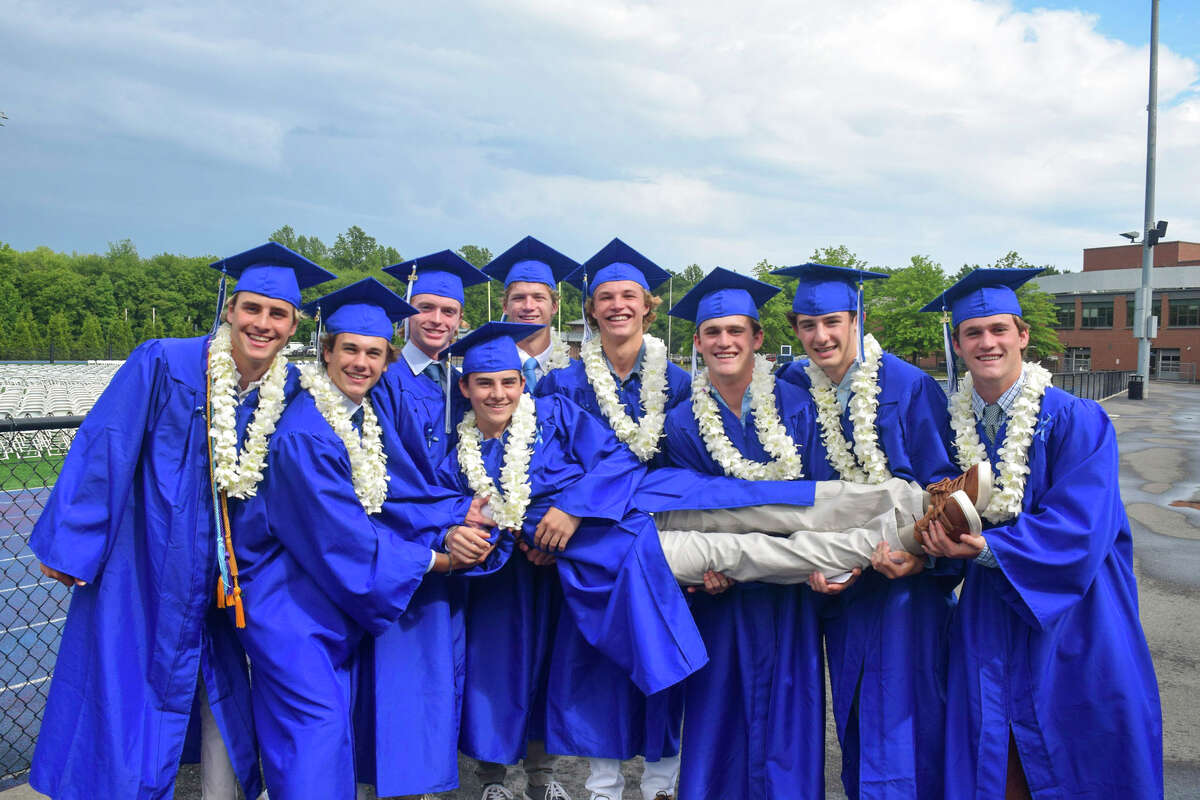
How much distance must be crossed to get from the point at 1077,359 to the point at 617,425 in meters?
65.0

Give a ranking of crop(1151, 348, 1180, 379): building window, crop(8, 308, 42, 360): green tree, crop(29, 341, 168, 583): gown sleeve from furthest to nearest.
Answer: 1. crop(1151, 348, 1180, 379): building window
2. crop(8, 308, 42, 360): green tree
3. crop(29, 341, 168, 583): gown sleeve

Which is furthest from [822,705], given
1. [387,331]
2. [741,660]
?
[387,331]

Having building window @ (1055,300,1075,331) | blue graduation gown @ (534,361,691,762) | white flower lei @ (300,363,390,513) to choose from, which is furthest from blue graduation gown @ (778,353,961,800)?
building window @ (1055,300,1075,331)

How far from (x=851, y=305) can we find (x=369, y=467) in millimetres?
2181

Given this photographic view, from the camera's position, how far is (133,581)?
3.08 metres

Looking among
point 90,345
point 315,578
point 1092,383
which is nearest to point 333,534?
point 315,578

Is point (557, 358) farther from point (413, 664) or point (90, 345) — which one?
point (90, 345)

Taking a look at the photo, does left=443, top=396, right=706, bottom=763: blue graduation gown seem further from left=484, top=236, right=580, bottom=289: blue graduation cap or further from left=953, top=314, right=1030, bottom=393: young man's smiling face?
left=953, top=314, right=1030, bottom=393: young man's smiling face

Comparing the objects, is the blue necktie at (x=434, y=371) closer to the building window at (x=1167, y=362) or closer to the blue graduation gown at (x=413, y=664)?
the blue graduation gown at (x=413, y=664)

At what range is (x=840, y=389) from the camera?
3473mm

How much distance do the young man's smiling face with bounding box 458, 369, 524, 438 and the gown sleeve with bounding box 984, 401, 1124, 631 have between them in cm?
199

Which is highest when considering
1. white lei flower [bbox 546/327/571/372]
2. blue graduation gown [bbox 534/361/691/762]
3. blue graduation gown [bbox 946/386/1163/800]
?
white lei flower [bbox 546/327/571/372]

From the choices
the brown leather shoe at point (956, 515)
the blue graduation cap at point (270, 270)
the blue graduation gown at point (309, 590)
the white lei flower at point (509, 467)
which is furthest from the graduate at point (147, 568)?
the brown leather shoe at point (956, 515)

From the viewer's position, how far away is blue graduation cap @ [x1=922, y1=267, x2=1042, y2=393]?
316cm
